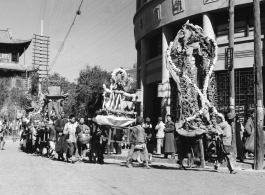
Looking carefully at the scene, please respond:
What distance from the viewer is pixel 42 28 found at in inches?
1553

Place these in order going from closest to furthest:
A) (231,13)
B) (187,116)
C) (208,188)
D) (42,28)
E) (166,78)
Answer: (208,188) < (187,116) < (231,13) < (166,78) < (42,28)

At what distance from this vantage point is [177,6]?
861 inches

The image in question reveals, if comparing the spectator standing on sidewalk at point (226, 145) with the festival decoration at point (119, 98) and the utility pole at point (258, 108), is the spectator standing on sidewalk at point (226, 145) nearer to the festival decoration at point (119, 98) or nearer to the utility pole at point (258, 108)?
the utility pole at point (258, 108)

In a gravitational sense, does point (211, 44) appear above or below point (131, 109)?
above

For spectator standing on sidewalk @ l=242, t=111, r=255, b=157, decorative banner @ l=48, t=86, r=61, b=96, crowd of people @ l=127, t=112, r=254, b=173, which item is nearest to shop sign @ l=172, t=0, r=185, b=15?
decorative banner @ l=48, t=86, r=61, b=96

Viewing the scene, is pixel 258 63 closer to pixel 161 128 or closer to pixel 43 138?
pixel 161 128

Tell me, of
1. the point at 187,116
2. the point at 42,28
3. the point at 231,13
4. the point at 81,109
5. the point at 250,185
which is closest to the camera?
the point at 250,185

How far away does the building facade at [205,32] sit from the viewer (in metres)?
18.8

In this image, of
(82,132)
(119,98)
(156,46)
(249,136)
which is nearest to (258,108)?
(249,136)

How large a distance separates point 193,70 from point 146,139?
9.53ft

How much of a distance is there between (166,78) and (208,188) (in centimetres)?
1434

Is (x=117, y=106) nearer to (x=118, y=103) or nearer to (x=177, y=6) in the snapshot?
(x=118, y=103)

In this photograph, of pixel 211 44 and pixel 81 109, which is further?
pixel 81 109

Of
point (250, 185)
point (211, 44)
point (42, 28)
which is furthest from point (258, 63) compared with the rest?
point (42, 28)
